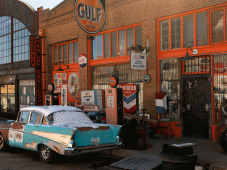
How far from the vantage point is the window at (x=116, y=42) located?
1248 cm

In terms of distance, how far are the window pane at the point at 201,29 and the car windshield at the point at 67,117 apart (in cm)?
521

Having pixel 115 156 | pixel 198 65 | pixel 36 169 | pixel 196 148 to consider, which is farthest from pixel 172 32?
pixel 36 169

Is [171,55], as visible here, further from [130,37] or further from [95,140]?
[95,140]

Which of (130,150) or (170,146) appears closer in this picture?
(170,146)

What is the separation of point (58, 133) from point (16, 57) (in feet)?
50.8

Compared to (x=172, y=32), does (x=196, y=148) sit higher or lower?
lower

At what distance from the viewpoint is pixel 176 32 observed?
1105 cm

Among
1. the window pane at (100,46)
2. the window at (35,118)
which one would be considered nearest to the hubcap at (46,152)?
the window at (35,118)

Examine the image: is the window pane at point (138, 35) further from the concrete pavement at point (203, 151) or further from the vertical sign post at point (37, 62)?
the vertical sign post at point (37, 62)

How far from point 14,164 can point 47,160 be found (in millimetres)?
924

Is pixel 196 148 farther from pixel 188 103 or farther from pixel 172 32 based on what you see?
pixel 172 32

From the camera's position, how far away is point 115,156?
8.58 metres

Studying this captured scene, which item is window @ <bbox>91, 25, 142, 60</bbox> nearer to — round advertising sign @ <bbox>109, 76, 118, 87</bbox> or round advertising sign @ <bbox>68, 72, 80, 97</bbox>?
round advertising sign @ <bbox>109, 76, 118, 87</bbox>

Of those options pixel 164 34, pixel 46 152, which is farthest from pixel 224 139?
pixel 164 34
